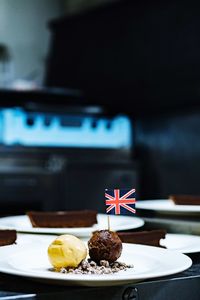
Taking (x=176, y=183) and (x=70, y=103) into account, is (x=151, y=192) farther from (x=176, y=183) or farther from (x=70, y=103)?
(x=70, y=103)

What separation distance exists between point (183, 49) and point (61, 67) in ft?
5.21

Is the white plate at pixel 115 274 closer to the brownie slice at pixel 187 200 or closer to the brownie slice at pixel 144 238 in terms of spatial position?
the brownie slice at pixel 144 238

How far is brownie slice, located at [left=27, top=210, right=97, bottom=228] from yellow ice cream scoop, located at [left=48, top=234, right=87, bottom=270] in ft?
1.51

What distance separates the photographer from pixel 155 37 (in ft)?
14.8

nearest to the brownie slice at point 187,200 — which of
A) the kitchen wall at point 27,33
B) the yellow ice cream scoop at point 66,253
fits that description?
the yellow ice cream scoop at point 66,253

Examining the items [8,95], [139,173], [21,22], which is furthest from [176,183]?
[21,22]

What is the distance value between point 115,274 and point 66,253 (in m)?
0.09

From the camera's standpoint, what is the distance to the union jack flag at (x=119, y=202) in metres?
1.08

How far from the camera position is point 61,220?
4.80 ft

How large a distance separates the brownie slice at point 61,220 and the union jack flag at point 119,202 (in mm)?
392

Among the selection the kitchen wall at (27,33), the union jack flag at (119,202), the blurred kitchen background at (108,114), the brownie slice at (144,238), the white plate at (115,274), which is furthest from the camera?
the kitchen wall at (27,33)

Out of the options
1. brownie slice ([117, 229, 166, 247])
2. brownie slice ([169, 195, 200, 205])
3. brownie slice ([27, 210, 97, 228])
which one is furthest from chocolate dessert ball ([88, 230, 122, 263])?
brownie slice ([169, 195, 200, 205])

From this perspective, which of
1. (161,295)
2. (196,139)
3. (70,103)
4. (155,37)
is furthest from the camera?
(70,103)

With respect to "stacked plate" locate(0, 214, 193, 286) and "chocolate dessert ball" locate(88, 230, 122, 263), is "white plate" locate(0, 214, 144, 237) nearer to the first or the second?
"stacked plate" locate(0, 214, 193, 286)
